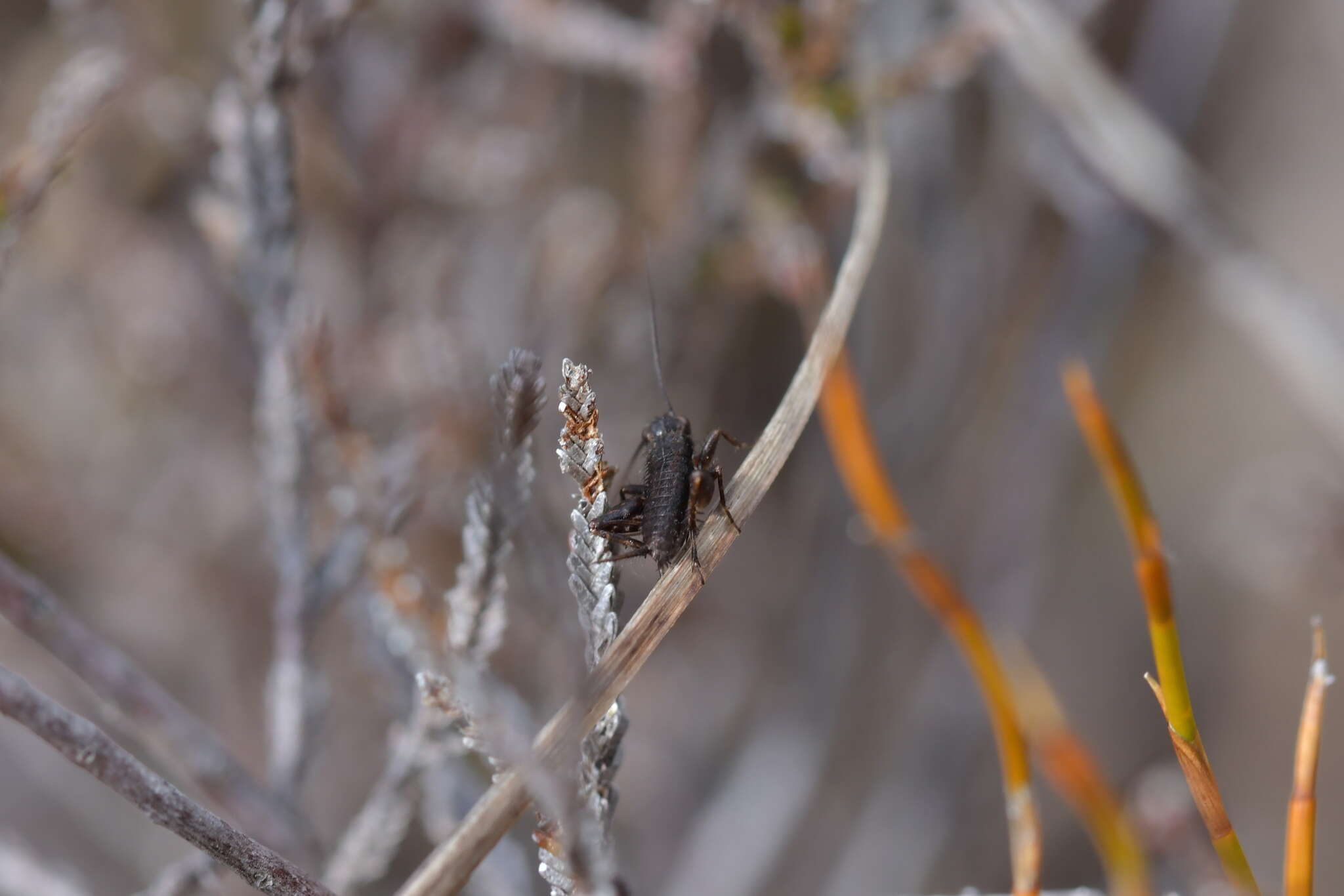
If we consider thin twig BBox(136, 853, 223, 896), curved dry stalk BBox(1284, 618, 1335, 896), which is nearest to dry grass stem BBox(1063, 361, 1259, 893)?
curved dry stalk BBox(1284, 618, 1335, 896)

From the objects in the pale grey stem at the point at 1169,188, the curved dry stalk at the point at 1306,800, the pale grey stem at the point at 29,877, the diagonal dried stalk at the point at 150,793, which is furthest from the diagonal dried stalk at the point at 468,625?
the pale grey stem at the point at 1169,188

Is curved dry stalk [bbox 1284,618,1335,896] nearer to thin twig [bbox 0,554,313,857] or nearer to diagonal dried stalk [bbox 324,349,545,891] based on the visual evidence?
diagonal dried stalk [bbox 324,349,545,891]

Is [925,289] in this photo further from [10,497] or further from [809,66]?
[10,497]

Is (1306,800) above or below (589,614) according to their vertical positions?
above

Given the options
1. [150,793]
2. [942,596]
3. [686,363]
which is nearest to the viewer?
[150,793]

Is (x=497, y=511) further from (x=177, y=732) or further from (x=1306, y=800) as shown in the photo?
(x=1306, y=800)

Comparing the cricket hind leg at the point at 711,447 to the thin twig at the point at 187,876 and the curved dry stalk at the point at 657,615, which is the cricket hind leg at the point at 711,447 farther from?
the thin twig at the point at 187,876

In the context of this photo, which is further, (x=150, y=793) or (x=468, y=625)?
(x=468, y=625)

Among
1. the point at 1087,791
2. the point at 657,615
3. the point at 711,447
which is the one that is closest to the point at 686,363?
the point at 711,447
